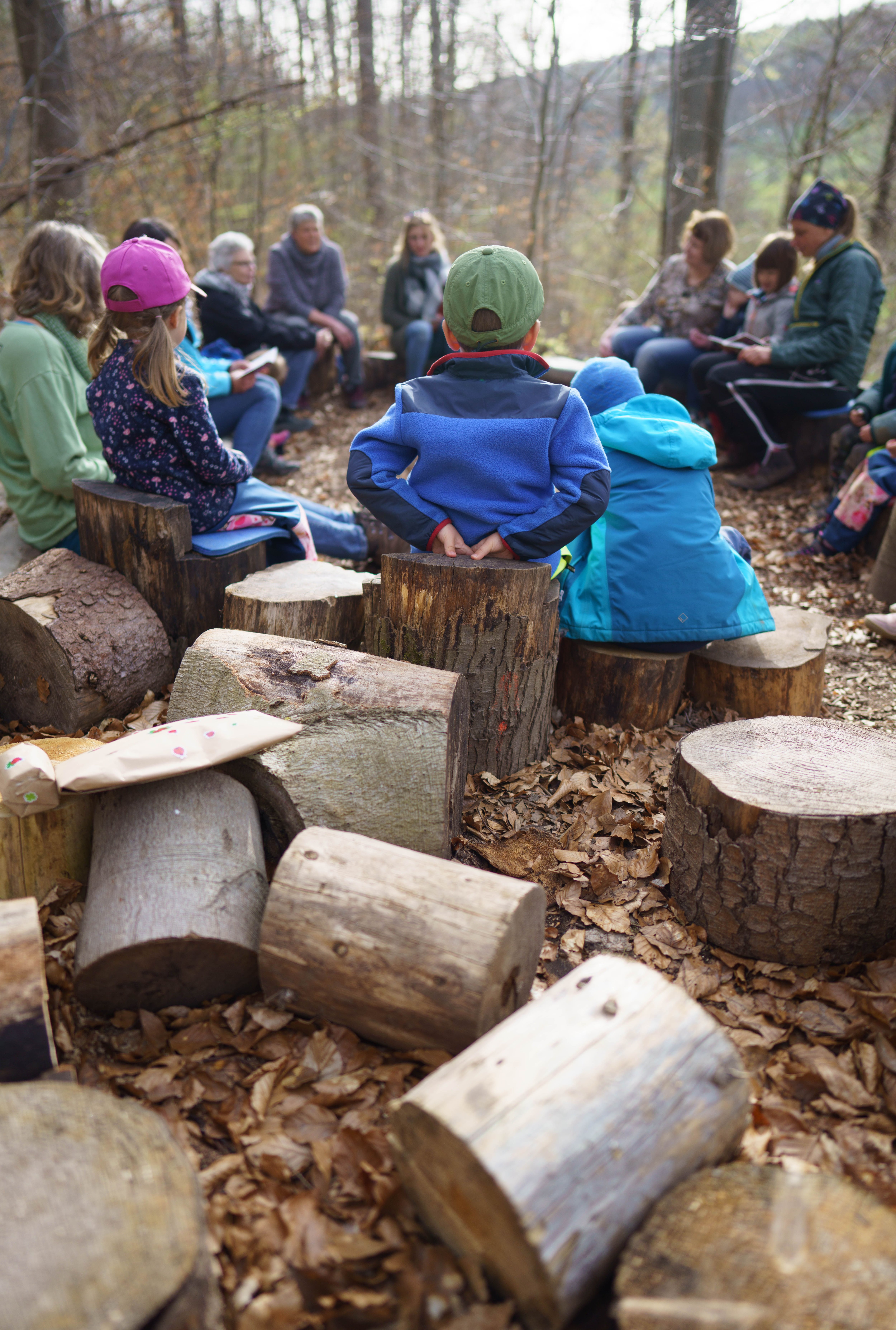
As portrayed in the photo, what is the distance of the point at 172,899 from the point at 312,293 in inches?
319

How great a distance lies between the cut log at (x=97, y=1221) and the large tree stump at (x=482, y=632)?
1.83 metres

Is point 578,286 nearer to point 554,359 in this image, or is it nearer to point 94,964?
point 554,359

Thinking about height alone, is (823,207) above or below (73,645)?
above

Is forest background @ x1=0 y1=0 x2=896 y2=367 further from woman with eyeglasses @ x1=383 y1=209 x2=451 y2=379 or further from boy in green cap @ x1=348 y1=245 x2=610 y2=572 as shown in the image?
boy in green cap @ x1=348 y1=245 x2=610 y2=572

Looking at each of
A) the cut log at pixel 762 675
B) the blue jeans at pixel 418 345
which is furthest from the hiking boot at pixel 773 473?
the blue jeans at pixel 418 345

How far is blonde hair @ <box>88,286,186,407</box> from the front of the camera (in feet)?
11.4

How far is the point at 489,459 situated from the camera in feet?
10.1

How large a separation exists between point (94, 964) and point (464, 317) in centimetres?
231

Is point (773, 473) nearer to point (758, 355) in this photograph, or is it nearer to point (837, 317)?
point (758, 355)

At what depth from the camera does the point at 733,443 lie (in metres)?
7.40

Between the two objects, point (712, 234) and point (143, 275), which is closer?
point (143, 275)

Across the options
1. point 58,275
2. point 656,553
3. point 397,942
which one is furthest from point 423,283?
point 397,942

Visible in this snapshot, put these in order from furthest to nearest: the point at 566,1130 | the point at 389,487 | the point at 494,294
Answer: the point at 389,487
the point at 494,294
the point at 566,1130

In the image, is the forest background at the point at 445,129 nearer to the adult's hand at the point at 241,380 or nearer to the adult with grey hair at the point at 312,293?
the adult with grey hair at the point at 312,293
